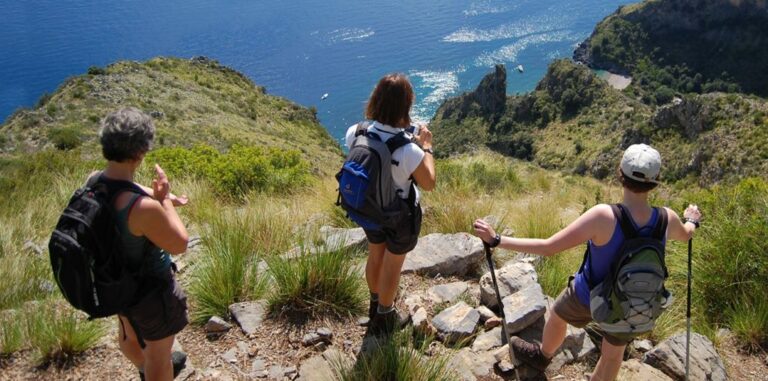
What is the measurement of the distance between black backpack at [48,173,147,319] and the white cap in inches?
94.5

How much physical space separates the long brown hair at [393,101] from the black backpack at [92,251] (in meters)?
1.41

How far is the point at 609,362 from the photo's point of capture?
3270 millimetres

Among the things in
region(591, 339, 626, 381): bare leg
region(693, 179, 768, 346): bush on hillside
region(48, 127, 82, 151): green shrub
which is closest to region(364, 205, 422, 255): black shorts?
region(591, 339, 626, 381): bare leg

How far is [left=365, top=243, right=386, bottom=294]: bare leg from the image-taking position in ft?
12.0

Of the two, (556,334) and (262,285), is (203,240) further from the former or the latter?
(556,334)

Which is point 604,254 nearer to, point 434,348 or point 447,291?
point 434,348

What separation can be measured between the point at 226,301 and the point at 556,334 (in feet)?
7.69

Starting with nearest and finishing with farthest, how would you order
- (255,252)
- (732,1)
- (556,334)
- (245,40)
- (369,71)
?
(556,334) → (255,252) → (732,1) → (369,71) → (245,40)

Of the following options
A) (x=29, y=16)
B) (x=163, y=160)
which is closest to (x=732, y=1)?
(x=163, y=160)

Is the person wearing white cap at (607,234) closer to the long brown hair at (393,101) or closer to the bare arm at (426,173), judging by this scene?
the bare arm at (426,173)

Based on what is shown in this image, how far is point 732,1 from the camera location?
326 ft

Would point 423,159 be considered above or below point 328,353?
above

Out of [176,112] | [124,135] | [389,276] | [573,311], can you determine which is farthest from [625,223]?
[176,112]

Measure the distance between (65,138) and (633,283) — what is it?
97.9ft
